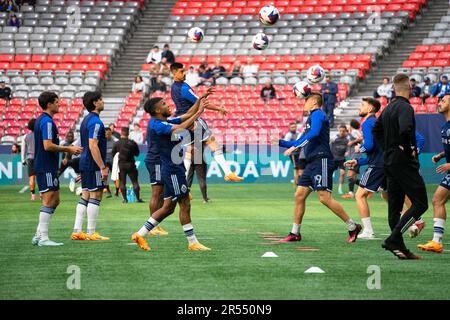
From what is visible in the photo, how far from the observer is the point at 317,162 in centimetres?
1371

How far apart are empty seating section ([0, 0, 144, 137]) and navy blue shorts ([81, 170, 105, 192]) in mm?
22650

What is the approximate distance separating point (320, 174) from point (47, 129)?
3.92 metres

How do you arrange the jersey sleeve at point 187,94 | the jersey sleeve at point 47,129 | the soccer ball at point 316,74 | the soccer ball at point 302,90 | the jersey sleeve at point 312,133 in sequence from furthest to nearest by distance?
the soccer ball at point 302,90 → the soccer ball at point 316,74 → the jersey sleeve at point 187,94 → the jersey sleeve at point 312,133 → the jersey sleeve at point 47,129

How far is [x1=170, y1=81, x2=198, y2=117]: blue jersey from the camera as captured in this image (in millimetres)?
15789

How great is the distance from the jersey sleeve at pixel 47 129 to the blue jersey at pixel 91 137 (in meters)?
0.87

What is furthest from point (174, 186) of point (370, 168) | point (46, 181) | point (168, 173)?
point (370, 168)

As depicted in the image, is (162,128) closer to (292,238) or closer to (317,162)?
(317,162)

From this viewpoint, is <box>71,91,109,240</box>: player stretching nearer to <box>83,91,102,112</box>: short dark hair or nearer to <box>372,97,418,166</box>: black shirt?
<box>83,91,102,112</box>: short dark hair

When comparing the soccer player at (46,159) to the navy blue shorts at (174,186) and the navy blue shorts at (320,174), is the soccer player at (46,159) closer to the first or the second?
the navy blue shorts at (174,186)

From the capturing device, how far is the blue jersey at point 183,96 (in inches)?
622

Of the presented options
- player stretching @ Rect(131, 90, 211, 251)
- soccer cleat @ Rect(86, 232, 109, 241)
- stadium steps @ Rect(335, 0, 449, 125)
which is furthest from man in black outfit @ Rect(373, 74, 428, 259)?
stadium steps @ Rect(335, 0, 449, 125)

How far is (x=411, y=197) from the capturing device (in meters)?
11.6

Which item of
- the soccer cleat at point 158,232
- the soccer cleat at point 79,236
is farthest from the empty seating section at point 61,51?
the soccer cleat at point 79,236

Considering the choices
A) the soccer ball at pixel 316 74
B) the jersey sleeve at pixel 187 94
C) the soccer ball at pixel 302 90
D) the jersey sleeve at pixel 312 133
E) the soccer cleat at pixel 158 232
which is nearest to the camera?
the jersey sleeve at pixel 312 133
